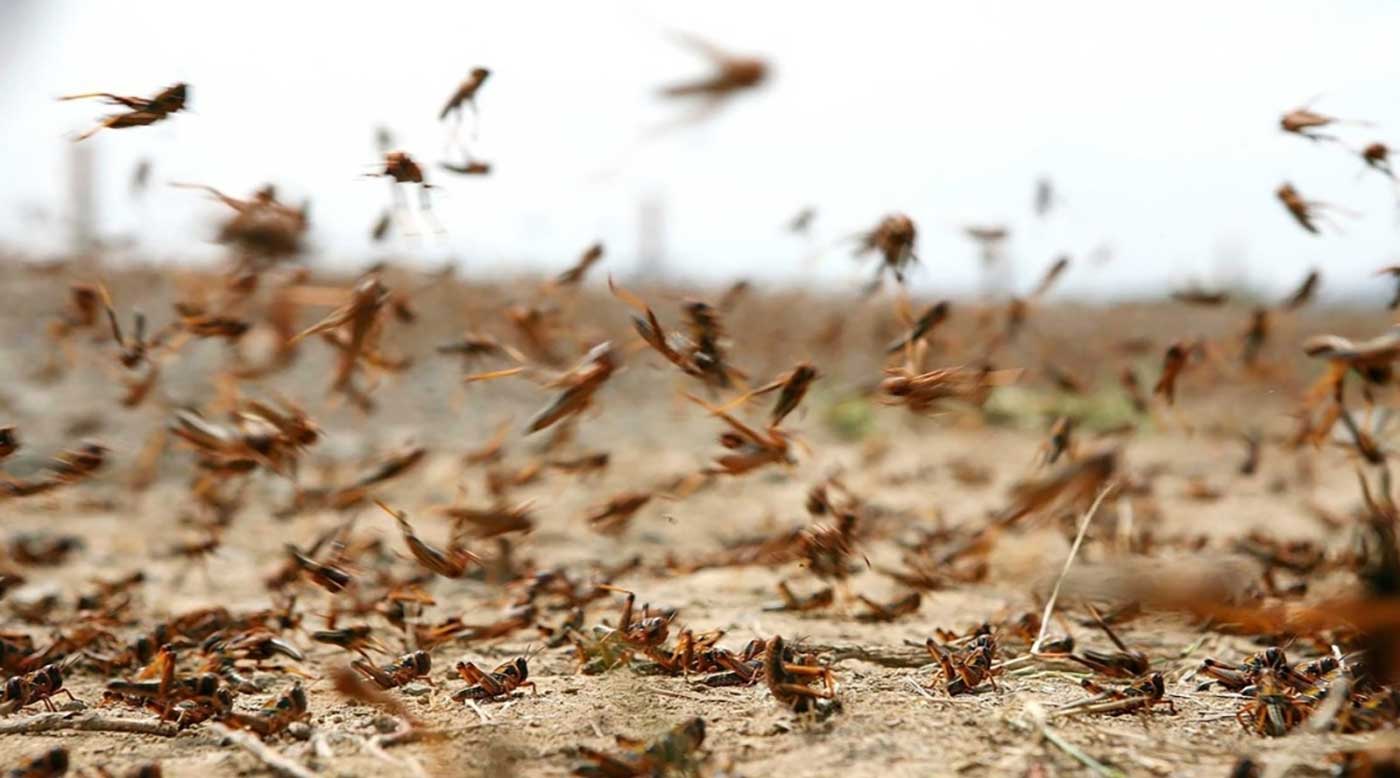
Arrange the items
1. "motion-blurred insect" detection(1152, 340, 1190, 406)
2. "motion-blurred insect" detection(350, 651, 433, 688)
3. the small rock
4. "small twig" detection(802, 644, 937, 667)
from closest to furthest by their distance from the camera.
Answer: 1. the small rock
2. "motion-blurred insect" detection(350, 651, 433, 688)
3. "small twig" detection(802, 644, 937, 667)
4. "motion-blurred insect" detection(1152, 340, 1190, 406)

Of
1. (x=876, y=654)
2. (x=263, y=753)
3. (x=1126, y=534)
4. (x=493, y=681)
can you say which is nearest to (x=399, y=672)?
(x=493, y=681)

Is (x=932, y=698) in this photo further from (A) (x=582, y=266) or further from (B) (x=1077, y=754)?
(A) (x=582, y=266)

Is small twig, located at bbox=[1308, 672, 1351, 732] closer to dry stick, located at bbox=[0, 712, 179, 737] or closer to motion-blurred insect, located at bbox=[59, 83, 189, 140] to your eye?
dry stick, located at bbox=[0, 712, 179, 737]

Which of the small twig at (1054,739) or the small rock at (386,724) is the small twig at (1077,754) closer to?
the small twig at (1054,739)

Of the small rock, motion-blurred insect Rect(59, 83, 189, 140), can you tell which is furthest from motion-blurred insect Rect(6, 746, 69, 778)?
motion-blurred insect Rect(59, 83, 189, 140)

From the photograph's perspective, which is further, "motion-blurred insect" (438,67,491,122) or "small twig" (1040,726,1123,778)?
"motion-blurred insect" (438,67,491,122)

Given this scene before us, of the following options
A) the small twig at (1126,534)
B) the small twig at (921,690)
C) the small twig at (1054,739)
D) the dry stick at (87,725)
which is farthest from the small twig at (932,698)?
the small twig at (1126,534)
